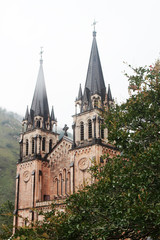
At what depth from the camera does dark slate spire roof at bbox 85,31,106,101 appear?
35372 millimetres

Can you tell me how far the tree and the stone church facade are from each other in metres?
17.1

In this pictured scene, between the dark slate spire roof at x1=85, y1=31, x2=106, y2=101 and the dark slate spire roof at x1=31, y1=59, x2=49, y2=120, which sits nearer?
the dark slate spire roof at x1=85, y1=31, x2=106, y2=101

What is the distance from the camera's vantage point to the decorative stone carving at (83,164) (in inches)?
1249

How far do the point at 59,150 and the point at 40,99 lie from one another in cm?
882

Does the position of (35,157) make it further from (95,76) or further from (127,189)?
(127,189)

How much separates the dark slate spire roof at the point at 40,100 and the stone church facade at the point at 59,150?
0.27 ft

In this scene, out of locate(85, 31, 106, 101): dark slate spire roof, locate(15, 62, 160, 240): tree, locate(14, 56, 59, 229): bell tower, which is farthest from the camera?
locate(14, 56, 59, 229): bell tower

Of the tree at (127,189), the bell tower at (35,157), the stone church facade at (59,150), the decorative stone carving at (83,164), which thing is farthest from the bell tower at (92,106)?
the tree at (127,189)

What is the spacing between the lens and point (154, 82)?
46.8ft

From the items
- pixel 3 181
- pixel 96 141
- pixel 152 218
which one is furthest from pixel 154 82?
pixel 3 181

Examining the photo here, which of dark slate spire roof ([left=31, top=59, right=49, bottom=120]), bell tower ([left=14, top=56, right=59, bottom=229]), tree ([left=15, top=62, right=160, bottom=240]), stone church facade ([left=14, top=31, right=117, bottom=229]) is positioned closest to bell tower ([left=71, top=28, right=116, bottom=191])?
stone church facade ([left=14, top=31, right=117, bottom=229])

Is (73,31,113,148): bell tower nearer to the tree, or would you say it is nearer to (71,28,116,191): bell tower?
(71,28,116,191): bell tower

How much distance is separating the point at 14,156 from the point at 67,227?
8254cm

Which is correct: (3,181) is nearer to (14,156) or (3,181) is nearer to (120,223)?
(14,156)
